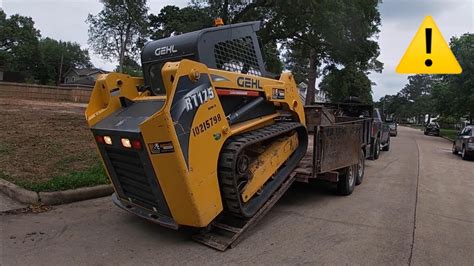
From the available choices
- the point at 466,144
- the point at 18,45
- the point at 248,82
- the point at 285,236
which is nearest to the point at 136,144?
the point at 248,82

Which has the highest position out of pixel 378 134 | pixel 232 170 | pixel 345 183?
pixel 232 170

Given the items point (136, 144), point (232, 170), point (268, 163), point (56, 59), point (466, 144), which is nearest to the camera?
point (136, 144)

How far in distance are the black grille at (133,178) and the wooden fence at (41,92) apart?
2590 centimetres

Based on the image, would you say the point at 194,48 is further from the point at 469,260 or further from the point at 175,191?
the point at 469,260

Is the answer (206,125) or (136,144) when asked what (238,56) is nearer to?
(206,125)

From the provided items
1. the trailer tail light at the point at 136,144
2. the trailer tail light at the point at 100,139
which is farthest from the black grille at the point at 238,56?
the trailer tail light at the point at 100,139

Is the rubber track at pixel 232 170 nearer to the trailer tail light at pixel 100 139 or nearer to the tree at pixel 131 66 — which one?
the trailer tail light at pixel 100 139

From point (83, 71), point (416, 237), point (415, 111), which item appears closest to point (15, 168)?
point (416, 237)

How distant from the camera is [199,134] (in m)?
4.48

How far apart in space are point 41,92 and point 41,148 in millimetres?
23807

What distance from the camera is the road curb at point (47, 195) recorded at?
241 inches

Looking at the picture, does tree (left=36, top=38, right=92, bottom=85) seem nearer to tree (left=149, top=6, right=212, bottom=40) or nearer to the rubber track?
tree (left=149, top=6, right=212, bottom=40)

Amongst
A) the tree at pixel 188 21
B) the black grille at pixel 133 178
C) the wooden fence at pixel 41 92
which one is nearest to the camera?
the black grille at pixel 133 178

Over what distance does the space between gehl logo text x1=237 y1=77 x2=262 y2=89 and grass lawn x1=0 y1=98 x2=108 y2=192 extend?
3.35 meters
